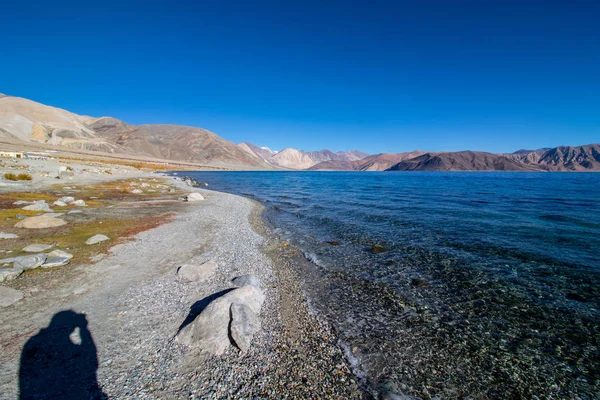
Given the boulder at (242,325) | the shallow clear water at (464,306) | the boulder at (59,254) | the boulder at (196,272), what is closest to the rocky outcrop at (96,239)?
the boulder at (59,254)

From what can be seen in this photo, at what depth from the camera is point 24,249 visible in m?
11.2

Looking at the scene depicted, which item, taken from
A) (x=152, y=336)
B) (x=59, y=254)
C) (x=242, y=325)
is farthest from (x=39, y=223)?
(x=242, y=325)

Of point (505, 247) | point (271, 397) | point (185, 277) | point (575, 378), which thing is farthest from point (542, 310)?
point (185, 277)

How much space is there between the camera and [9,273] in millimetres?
8883

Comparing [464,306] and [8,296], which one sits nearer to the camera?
[8,296]

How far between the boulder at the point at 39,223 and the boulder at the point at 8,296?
28.7ft

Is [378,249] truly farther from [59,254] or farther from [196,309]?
[59,254]

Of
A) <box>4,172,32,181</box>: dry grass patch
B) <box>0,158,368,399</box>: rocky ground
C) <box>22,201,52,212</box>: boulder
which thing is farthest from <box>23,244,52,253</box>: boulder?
<box>4,172,32,181</box>: dry grass patch

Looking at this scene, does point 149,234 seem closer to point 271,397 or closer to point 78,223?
point 78,223

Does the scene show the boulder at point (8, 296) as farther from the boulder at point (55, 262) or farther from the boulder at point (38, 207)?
the boulder at point (38, 207)

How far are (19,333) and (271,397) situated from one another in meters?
6.71

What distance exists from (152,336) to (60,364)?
1772 millimetres

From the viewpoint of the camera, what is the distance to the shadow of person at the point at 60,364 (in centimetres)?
483

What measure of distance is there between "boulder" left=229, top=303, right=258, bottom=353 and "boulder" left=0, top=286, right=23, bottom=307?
22.6 feet
